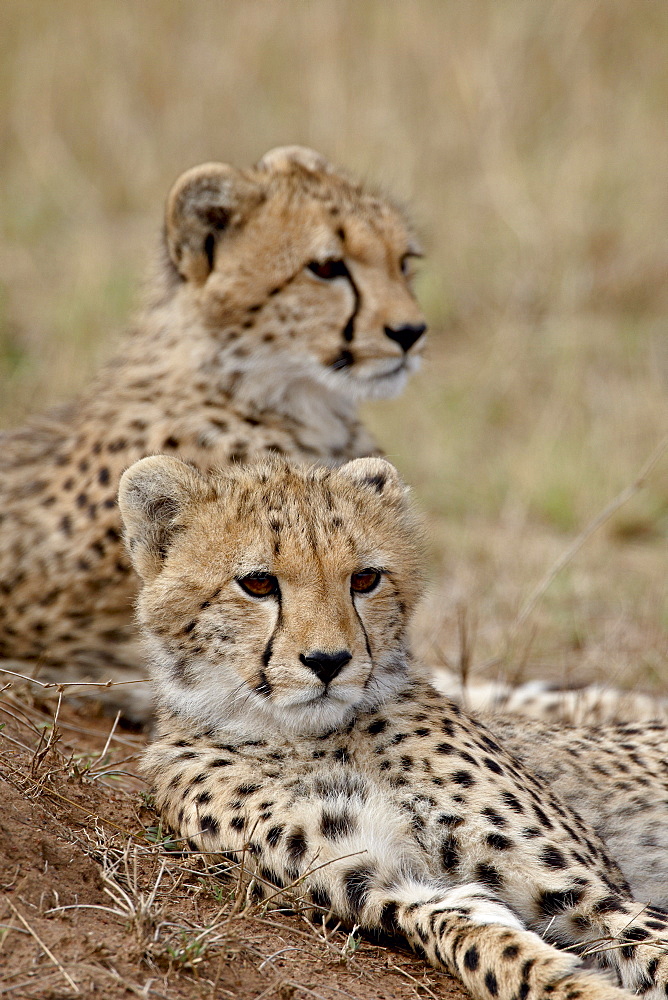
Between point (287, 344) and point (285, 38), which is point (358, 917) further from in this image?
point (285, 38)

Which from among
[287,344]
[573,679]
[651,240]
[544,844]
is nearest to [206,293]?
[287,344]

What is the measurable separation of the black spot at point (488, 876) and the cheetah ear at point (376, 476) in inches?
36.7

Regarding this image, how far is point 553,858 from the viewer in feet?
8.20

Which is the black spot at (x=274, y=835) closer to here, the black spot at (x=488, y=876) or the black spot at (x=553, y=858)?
the black spot at (x=488, y=876)

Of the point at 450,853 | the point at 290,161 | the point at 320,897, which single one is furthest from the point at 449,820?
the point at 290,161

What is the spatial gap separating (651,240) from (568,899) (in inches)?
253

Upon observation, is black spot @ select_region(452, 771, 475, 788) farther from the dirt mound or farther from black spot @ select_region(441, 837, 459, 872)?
the dirt mound

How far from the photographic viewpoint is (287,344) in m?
4.11

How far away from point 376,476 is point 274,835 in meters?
0.96

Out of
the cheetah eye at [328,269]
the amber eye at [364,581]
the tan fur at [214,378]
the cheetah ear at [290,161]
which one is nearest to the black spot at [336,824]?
the amber eye at [364,581]

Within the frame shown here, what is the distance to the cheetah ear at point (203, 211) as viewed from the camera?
4.07 meters

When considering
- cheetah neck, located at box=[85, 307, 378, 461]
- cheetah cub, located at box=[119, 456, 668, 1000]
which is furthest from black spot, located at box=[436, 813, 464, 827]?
cheetah neck, located at box=[85, 307, 378, 461]

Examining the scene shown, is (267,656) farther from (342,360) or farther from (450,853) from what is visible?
(342,360)

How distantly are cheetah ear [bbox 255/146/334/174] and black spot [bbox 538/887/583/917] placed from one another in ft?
8.53
